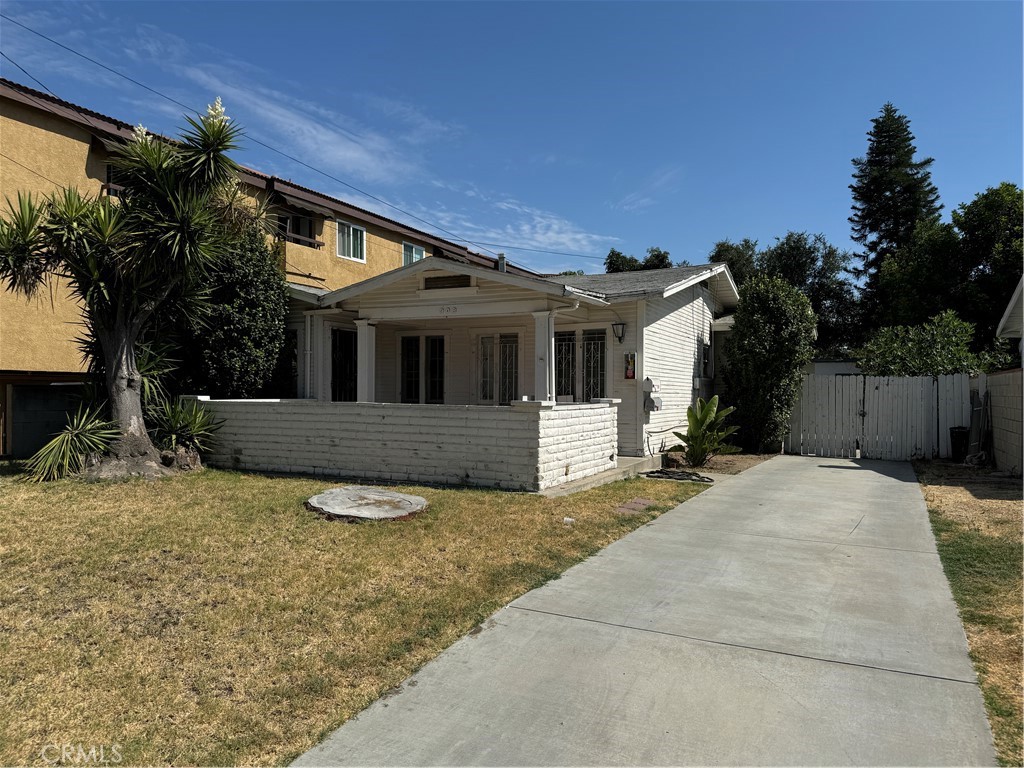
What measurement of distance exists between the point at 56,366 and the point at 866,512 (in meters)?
15.9

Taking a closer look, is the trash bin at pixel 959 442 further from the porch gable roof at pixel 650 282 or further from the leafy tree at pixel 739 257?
the leafy tree at pixel 739 257

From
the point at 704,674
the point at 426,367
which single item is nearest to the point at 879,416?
the point at 426,367

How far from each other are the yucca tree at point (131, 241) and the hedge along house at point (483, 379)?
1852mm

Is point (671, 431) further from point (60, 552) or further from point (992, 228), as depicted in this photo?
point (992, 228)

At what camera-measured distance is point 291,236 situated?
16.7 m

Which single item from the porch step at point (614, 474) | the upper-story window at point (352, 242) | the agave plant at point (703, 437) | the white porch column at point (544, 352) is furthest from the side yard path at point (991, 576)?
the upper-story window at point (352, 242)

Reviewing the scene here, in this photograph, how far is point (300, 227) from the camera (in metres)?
18.5

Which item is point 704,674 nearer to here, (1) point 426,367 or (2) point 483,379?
(2) point 483,379

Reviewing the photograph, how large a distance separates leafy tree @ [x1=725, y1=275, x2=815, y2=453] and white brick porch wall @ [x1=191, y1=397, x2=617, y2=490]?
5.53m

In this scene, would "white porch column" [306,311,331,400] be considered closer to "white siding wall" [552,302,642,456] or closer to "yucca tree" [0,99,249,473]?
"yucca tree" [0,99,249,473]

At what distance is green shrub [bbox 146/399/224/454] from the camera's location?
35.4 feet

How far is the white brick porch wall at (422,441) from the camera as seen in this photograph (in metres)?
9.02

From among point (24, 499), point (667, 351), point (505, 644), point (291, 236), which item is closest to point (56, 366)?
point (291, 236)

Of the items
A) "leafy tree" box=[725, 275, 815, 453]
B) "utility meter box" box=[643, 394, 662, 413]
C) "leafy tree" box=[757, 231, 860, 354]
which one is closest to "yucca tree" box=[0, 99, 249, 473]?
"utility meter box" box=[643, 394, 662, 413]
